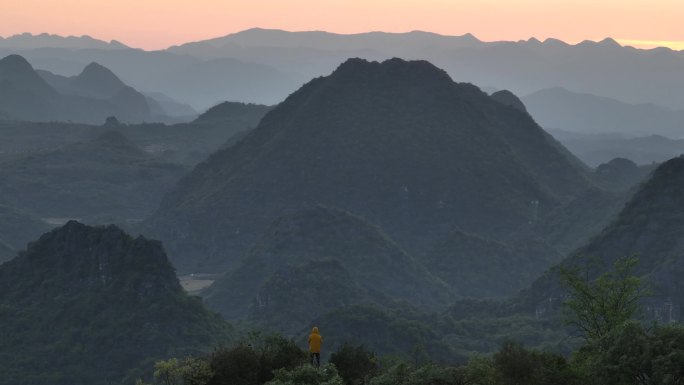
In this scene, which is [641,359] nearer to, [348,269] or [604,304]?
[604,304]

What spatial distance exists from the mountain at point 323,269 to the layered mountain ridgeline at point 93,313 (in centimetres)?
2329

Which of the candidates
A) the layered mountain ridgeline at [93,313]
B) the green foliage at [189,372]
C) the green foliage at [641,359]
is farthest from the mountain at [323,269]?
the green foliage at [641,359]

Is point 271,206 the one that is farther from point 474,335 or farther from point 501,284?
point 474,335

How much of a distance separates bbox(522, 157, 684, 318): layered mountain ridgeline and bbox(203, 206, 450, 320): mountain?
65.7ft

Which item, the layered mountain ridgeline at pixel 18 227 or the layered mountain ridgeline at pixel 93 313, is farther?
the layered mountain ridgeline at pixel 18 227

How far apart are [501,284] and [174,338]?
6793cm

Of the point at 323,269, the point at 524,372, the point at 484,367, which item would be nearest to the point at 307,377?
the point at 484,367

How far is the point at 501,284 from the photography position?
150250 mm

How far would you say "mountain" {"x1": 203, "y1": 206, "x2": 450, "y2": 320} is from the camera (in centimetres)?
12325

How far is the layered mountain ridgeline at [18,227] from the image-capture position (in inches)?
6767

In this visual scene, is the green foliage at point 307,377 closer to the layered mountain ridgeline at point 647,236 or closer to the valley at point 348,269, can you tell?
the valley at point 348,269

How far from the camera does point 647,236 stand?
120 metres

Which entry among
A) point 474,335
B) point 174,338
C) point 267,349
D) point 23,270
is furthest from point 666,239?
point 267,349

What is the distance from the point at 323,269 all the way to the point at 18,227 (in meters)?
76.9
